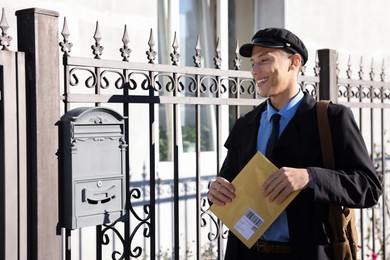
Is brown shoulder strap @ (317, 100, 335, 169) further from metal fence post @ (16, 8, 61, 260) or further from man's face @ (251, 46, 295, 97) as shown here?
metal fence post @ (16, 8, 61, 260)

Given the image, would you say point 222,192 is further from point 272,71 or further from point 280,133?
point 272,71

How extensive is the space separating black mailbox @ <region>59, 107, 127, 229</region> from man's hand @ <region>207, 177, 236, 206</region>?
63 cm

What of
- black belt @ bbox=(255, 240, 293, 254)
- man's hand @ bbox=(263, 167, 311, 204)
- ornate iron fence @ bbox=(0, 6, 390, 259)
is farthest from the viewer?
ornate iron fence @ bbox=(0, 6, 390, 259)

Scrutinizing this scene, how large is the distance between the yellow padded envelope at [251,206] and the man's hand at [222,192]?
0.02 m

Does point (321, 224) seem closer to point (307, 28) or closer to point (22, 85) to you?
point (22, 85)

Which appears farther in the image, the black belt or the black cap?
the black cap

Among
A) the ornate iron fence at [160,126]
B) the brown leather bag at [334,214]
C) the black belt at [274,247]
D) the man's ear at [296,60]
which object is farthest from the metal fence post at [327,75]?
the black belt at [274,247]

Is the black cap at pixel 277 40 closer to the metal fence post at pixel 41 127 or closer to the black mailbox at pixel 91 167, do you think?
the black mailbox at pixel 91 167

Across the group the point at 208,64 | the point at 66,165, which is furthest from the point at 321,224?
the point at 208,64

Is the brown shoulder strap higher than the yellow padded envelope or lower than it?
higher

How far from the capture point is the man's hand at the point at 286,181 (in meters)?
2.68

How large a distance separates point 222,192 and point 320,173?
1.45ft

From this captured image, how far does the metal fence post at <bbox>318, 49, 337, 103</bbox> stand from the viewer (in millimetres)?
4859

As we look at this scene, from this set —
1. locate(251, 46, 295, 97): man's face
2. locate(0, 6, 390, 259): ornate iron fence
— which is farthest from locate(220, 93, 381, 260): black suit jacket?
locate(0, 6, 390, 259): ornate iron fence
